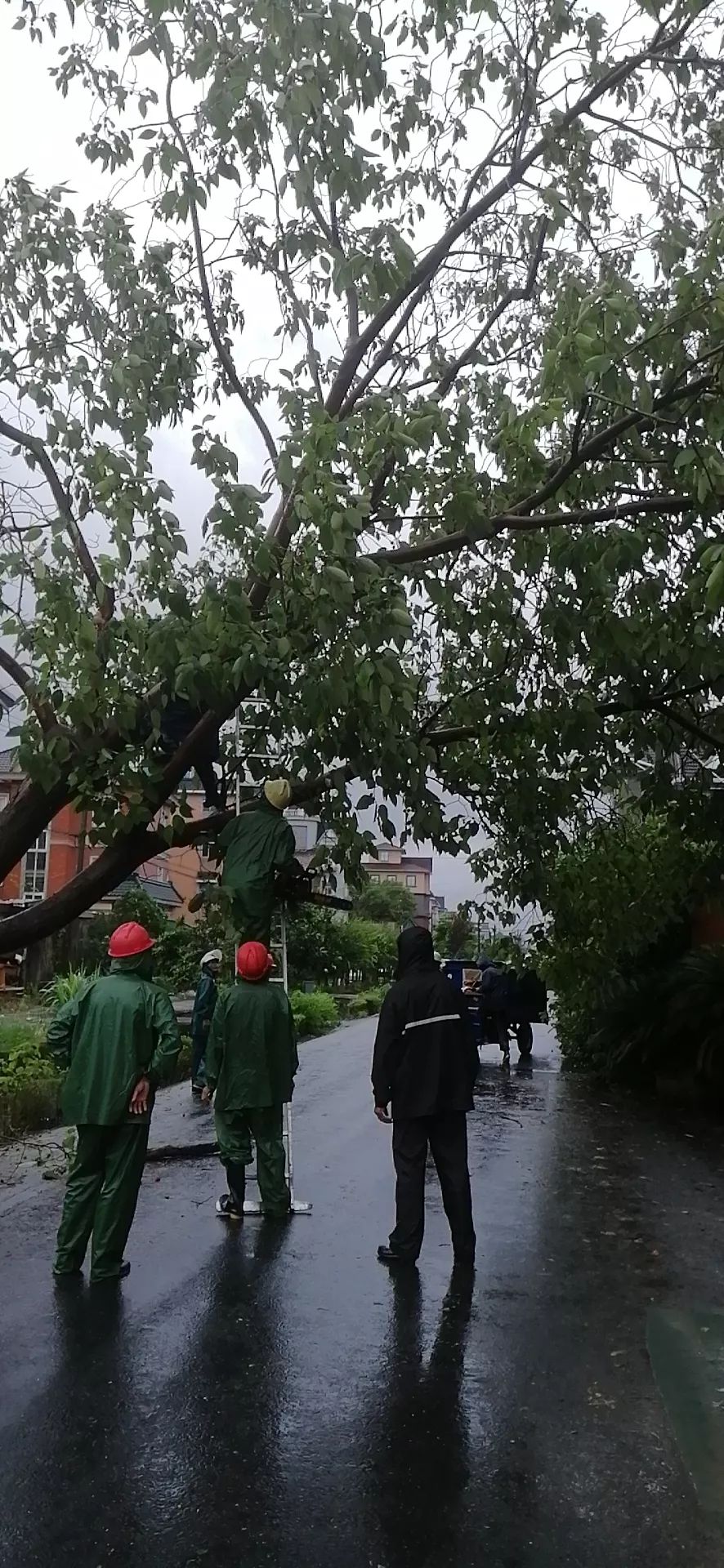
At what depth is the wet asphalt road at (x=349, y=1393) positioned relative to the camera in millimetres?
3838

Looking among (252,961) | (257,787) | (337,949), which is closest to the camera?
(257,787)

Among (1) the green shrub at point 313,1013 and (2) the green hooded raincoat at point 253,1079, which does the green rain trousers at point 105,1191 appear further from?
(1) the green shrub at point 313,1013

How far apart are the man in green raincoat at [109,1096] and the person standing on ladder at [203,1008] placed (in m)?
5.80

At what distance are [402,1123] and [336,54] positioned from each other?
223 inches

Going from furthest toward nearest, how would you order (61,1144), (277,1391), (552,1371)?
(61,1144) → (552,1371) → (277,1391)

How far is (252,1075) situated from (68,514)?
3927mm

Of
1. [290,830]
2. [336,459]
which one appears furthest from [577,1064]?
[336,459]

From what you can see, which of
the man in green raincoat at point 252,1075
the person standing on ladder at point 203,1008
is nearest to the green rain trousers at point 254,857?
the man in green raincoat at point 252,1075

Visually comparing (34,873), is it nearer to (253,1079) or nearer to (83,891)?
(253,1079)

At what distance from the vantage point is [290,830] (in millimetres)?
6539

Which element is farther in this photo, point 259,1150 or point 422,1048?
point 259,1150

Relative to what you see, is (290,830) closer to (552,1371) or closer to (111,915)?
(552,1371)

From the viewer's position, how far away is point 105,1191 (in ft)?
21.4

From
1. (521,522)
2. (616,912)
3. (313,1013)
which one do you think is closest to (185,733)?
(521,522)
